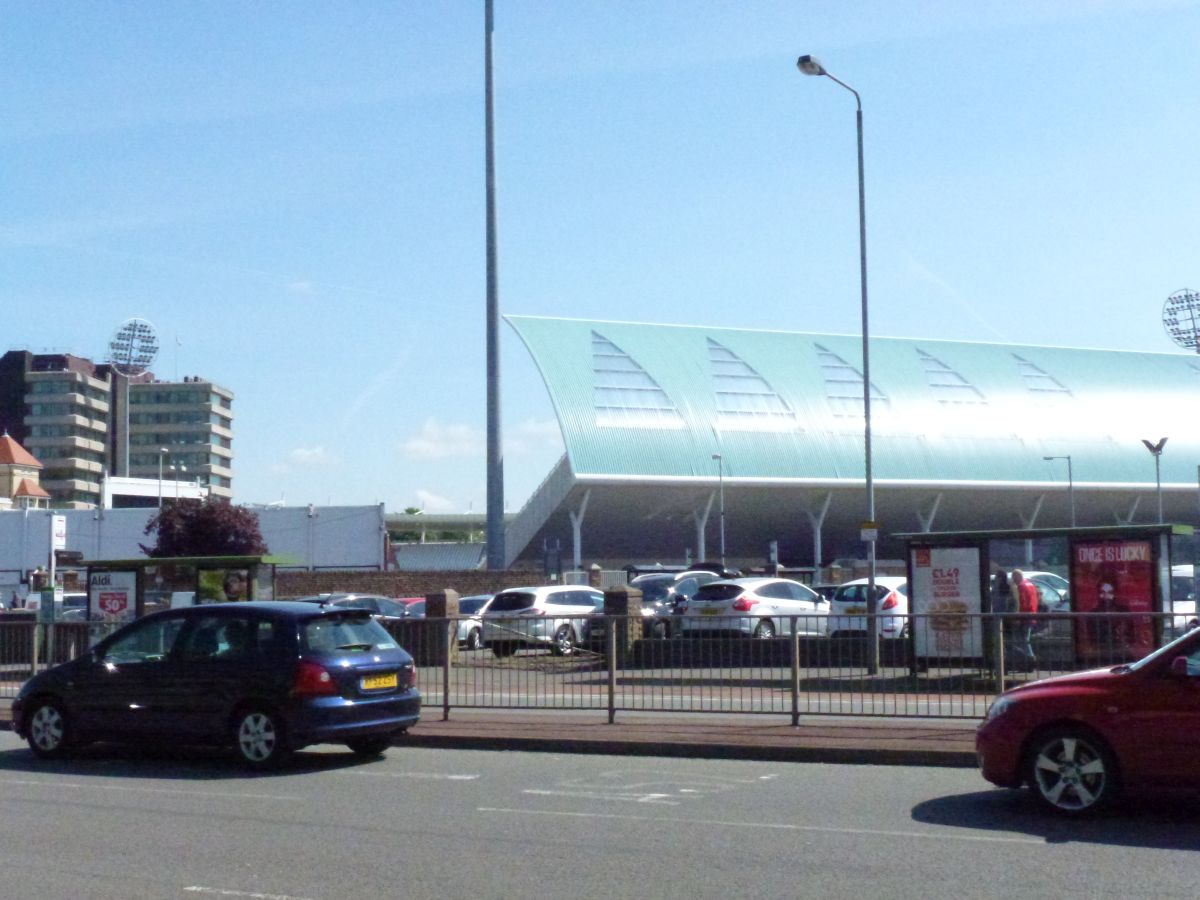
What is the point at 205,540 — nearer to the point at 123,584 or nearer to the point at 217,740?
the point at 123,584

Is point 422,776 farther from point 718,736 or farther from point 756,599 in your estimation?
point 756,599

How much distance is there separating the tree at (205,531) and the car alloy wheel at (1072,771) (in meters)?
53.3

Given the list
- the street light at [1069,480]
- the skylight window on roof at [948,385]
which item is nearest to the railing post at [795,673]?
the street light at [1069,480]

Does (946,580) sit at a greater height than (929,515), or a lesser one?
lesser

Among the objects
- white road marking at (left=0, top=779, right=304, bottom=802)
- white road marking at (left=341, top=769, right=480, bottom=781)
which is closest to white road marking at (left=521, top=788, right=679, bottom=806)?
white road marking at (left=341, top=769, right=480, bottom=781)

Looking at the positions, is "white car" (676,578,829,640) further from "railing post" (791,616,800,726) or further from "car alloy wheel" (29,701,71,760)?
"car alloy wheel" (29,701,71,760)

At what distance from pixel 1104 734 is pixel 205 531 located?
2154 inches

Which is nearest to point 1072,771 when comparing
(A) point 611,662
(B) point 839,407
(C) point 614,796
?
(C) point 614,796

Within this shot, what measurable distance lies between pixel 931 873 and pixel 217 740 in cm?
732

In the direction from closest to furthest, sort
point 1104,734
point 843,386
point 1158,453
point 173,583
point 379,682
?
point 1104,734, point 379,682, point 173,583, point 1158,453, point 843,386

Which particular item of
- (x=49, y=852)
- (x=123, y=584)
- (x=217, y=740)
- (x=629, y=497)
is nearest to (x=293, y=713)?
(x=217, y=740)

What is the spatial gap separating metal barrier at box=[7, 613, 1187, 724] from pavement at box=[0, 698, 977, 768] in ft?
0.69

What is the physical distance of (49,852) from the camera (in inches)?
350

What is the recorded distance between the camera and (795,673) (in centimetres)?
1527
